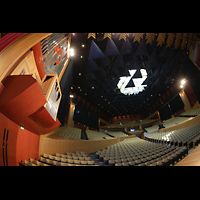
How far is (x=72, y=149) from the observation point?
5988mm

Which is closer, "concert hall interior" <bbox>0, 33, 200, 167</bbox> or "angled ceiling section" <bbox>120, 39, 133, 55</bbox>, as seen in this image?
"concert hall interior" <bbox>0, 33, 200, 167</bbox>

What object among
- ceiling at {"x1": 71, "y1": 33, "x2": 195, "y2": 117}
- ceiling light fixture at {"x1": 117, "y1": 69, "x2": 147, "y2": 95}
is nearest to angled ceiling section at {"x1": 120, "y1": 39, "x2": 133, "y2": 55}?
ceiling at {"x1": 71, "y1": 33, "x2": 195, "y2": 117}

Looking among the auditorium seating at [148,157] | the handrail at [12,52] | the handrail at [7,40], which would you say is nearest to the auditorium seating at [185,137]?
the auditorium seating at [148,157]

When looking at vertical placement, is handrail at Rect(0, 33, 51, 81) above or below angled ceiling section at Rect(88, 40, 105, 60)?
below

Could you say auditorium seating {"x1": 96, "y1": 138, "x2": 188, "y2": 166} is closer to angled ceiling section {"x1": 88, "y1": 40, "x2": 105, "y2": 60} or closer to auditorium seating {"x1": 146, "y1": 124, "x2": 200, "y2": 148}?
auditorium seating {"x1": 146, "y1": 124, "x2": 200, "y2": 148}

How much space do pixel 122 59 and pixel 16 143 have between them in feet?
33.3

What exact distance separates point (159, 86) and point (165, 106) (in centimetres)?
A: 606

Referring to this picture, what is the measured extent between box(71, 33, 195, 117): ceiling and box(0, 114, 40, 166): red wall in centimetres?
582

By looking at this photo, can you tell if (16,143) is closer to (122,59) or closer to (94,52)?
(94,52)

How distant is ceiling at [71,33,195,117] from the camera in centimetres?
766
